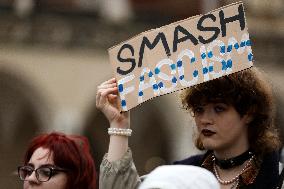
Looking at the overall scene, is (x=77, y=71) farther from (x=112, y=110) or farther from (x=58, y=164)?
(x=112, y=110)

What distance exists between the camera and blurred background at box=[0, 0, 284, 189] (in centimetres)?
1652

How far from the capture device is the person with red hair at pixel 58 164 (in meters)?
3.84

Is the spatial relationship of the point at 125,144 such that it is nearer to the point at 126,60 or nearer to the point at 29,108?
the point at 126,60

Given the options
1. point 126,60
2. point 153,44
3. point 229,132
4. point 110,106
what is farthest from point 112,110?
point 229,132

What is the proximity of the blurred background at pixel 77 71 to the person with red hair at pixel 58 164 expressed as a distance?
11.9 metres

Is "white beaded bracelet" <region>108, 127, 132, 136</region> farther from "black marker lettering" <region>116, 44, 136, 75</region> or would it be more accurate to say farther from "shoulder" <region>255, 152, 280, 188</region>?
"shoulder" <region>255, 152, 280, 188</region>

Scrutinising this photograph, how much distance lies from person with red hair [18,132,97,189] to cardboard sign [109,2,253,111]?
43cm

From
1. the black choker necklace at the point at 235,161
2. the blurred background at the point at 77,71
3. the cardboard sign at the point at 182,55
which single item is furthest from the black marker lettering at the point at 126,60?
the blurred background at the point at 77,71

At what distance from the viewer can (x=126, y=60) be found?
3.65m

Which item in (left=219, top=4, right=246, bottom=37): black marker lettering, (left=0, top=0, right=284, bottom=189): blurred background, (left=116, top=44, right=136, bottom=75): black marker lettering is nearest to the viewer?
(left=219, top=4, right=246, bottom=37): black marker lettering

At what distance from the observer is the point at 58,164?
3887 mm

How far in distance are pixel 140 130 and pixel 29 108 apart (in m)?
2.06

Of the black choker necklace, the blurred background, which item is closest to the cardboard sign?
the black choker necklace

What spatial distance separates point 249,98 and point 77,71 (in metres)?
13.7
